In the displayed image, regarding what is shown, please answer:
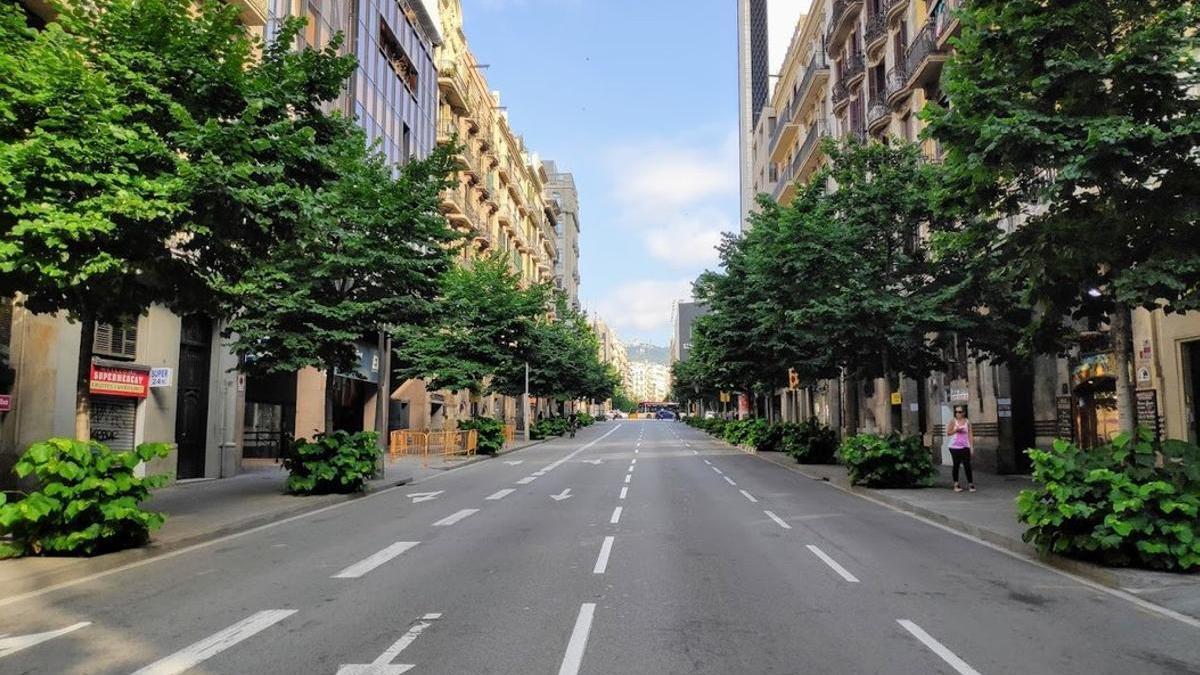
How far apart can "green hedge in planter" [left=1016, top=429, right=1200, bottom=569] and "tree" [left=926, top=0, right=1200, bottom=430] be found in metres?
0.92

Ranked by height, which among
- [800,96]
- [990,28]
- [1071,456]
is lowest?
[1071,456]

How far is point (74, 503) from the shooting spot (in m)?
9.42

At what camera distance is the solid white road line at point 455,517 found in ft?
44.0

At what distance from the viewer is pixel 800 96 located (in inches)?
1833

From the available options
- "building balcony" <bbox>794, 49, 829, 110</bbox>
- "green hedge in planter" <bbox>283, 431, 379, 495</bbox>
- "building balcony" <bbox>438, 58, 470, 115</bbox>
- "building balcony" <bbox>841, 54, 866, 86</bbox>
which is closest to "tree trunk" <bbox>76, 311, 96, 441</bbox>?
"green hedge in planter" <bbox>283, 431, 379, 495</bbox>

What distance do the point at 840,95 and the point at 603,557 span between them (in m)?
33.0

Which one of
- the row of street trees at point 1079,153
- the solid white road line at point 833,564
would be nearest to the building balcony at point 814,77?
the row of street trees at point 1079,153

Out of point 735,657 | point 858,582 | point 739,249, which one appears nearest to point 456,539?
point 858,582

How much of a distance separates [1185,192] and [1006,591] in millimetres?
5343

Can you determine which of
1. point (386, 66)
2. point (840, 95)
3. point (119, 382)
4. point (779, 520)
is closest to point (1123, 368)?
point (779, 520)

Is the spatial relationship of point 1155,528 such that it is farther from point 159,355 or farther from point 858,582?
point 159,355

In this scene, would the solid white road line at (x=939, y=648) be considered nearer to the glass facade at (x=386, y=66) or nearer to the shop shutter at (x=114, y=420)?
the shop shutter at (x=114, y=420)

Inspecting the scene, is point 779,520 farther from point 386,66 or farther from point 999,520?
point 386,66

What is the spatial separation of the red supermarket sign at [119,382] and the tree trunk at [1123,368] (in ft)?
61.3
